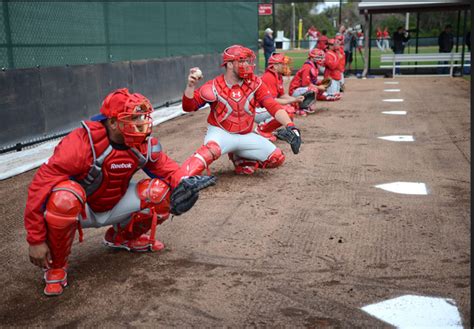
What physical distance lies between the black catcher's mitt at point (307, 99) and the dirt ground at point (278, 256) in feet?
13.2

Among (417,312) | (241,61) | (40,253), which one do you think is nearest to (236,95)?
(241,61)

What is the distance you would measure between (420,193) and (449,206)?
1.64 feet

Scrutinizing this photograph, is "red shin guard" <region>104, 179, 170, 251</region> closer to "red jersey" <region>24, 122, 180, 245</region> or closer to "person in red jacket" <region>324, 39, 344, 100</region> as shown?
"red jersey" <region>24, 122, 180, 245</region>

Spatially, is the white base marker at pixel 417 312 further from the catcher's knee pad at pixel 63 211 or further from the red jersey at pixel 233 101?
the red jersey at pixel 233 101

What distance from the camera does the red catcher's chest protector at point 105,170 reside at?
3.62 m

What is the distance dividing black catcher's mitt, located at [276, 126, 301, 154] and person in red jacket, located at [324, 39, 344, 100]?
863cm

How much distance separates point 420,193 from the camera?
5820 mm

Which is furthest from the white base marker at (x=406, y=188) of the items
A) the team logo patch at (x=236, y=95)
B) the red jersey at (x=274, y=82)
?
the red jersey at (x=274, y=82)

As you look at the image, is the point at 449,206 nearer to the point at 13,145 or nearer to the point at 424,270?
the point at 424,270

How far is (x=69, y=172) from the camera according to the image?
352 centimetres

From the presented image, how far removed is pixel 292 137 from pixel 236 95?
39.7 inches

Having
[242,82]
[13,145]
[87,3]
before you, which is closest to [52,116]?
[13,145]

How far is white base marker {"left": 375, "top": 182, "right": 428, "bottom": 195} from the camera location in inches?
231

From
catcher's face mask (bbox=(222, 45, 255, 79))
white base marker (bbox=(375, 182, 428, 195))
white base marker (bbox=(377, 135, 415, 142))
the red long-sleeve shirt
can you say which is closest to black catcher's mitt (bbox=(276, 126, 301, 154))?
catcher's face mask (bbox=(222, 45, 255, 79))
